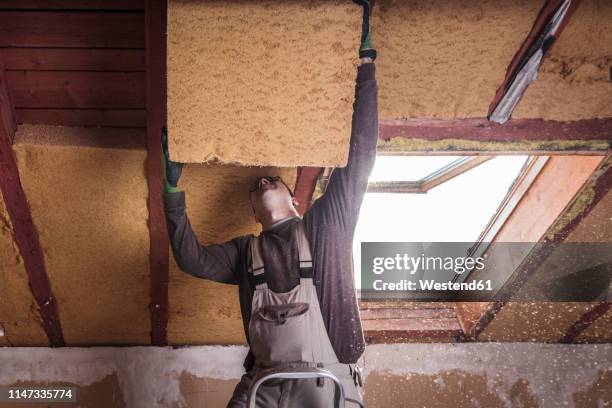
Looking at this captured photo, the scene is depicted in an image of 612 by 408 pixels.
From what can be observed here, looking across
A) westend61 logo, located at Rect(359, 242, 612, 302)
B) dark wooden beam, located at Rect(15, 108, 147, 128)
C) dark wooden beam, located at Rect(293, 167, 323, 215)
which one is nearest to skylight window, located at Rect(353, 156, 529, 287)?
westend61 logo, located at Rect(359, 242, 612, 302)

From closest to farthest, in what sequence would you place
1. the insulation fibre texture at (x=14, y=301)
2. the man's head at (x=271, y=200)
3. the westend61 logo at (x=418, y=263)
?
the man's head at (x=271, y=200) → the insulation fibre texture at (x=14, y=301) → the westend61 logo at (x=418, y=263)

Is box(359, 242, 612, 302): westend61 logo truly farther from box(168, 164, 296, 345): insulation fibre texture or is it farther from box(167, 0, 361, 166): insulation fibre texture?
box(167, 0, 361, 166): insulation fibre texture

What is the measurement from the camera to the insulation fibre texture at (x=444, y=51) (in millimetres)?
1415

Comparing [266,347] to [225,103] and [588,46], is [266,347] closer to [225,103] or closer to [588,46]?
[225,103]

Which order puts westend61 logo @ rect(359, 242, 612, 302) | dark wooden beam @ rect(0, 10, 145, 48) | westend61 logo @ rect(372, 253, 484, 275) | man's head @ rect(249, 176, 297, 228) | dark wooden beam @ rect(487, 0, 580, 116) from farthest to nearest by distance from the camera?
westend61 logo @ rect(372, 253, 484, 275)
westend61 logo @ rect(359, 242, 612, 302)
man's head @ rect(249, 176, 297, 228)
dark wooden beam @ rect(0, 10, 145, 48)
dark wooden beam @ rect(487, 0, 580, 116)

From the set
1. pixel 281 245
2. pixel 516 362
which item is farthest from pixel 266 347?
pixel 516 362

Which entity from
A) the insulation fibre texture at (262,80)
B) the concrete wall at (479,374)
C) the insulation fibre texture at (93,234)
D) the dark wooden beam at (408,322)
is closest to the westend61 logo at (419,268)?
the dark wooden beam at (408,322)

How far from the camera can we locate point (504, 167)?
2.23 metres

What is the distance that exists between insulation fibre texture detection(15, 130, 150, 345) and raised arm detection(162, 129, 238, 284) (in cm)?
26

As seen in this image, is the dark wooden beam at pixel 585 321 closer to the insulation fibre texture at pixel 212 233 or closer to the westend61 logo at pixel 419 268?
the westend61 logo at pixel 419 268

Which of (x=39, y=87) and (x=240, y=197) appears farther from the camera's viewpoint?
(x=240, y=197)

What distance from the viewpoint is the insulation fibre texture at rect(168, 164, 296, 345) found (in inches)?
72.4

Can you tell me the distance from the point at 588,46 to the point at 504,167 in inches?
32.0

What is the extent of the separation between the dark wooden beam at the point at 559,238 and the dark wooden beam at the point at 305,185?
1.07 m
